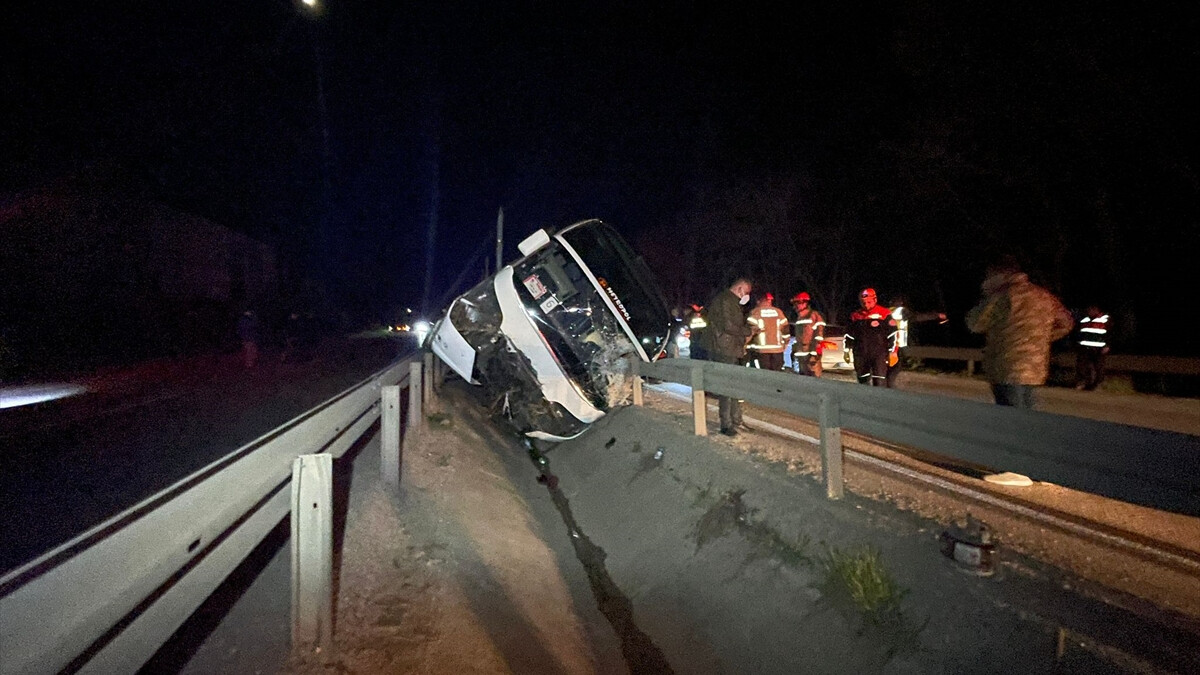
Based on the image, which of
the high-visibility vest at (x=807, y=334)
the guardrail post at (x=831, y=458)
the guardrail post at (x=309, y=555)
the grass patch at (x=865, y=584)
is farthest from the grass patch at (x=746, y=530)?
the high-visibility vest at (x=807, y=334)

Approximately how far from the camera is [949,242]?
26234 millimetres

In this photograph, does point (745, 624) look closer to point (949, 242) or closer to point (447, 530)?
point (447, 530)

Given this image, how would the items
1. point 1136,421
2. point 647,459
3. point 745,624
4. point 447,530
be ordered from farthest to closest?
point 1136,421 < point 647,459 < point 447,530 < point 745,624

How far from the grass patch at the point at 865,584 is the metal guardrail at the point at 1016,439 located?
858 mm

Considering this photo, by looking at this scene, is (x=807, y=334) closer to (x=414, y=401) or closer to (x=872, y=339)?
(x=872, y=339)

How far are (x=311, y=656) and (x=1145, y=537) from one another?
499 cm

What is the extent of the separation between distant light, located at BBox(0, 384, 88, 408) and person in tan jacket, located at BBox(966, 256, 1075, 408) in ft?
56.8

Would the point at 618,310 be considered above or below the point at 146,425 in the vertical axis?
above

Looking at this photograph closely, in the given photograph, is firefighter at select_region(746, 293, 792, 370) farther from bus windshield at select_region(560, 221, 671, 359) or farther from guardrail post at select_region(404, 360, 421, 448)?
guardrail post at select_region(404, 360, 421, 448)

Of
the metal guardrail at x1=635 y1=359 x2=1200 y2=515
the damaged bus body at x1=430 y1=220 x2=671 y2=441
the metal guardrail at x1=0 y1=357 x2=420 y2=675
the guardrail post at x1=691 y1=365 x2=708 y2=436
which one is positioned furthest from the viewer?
the damaged bus body at x1=430 y1=220 x2=671 y2=441

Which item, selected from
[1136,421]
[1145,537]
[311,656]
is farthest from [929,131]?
[311,656]

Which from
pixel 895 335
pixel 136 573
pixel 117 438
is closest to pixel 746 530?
pixel 136 573

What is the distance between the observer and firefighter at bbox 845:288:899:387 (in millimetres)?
9539

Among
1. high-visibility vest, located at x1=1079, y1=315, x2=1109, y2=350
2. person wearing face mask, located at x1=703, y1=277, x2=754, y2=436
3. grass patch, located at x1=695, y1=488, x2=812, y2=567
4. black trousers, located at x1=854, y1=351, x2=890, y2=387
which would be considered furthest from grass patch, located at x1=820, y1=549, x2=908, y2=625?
high-visibility vest, located at x1=1079, y1=315, x2=1109, y2=350
